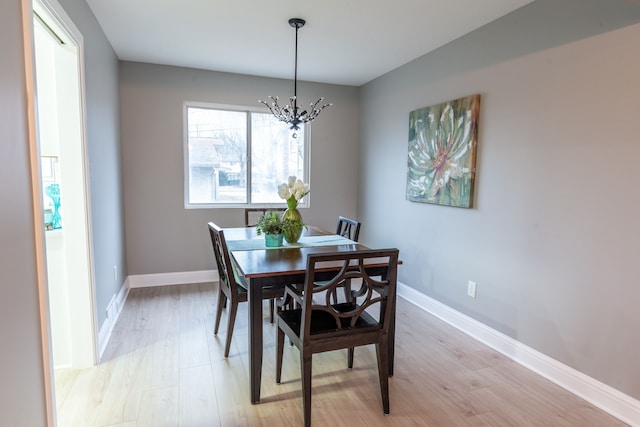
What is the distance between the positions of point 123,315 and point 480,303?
2998 millimetres

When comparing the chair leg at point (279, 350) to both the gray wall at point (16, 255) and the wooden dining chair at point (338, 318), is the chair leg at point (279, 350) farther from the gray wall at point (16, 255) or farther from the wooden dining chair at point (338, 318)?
the gray wall at point (16, 255)

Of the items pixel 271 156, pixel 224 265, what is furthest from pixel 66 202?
pixel 271 156

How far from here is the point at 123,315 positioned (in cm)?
322

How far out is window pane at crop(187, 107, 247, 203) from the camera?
414 cm

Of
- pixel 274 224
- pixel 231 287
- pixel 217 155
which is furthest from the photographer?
pixel 217 155

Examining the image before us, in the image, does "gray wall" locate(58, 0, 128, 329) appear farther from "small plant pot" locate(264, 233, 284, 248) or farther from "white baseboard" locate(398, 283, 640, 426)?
"white baseboard" locate(398, 283, 640, 426)

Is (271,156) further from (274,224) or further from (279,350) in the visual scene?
(279,350)

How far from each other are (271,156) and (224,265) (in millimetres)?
2266

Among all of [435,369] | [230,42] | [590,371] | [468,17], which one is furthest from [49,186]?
[590,371]

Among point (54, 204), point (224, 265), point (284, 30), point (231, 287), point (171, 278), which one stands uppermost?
point (284, 30)

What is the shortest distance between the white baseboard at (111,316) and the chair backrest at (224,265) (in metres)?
0.89

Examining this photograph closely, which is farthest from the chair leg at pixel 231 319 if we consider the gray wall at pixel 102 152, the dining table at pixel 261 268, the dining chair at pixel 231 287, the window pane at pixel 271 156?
the window pane at pixel 271 156

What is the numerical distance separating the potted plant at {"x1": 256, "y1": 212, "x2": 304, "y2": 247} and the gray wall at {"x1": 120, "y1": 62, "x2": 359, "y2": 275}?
1815 mm

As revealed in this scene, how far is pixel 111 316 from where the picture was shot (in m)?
2.96
